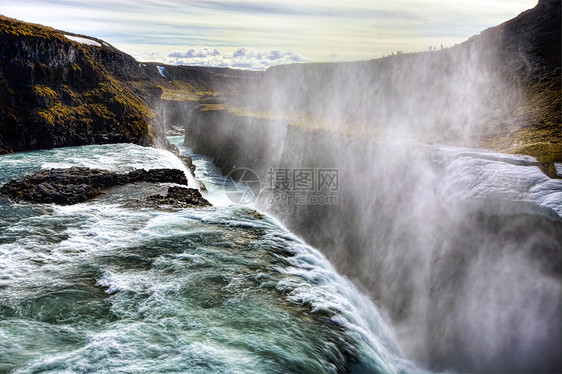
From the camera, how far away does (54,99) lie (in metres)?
38.6

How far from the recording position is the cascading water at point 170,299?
32.3ft

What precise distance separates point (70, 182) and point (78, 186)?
874 millimetres

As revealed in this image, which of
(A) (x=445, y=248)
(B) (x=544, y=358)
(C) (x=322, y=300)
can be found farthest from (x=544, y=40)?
(C) (x=322, y=300)

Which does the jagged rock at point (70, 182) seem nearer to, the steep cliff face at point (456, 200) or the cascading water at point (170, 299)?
the cascading water at point (170, 299)

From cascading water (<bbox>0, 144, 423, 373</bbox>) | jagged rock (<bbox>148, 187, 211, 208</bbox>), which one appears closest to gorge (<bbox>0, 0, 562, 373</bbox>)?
cascading water (<bbox>0, 144, 423, 373</bbox>)

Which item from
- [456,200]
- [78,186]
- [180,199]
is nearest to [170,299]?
[180,199]

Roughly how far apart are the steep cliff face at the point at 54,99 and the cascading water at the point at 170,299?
728 inches

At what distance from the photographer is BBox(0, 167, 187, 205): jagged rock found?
2164cm

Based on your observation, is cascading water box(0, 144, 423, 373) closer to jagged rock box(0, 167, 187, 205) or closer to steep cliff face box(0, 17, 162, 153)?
jagged rock box(0, 167, 187, 205)

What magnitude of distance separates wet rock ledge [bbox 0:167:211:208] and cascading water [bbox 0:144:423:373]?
1.38 m

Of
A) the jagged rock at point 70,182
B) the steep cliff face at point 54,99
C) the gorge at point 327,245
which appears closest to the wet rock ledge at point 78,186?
the jagged rock at point 70,182

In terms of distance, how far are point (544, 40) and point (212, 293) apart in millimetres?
37153

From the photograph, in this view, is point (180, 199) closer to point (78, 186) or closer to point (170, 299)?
point (78, 186)

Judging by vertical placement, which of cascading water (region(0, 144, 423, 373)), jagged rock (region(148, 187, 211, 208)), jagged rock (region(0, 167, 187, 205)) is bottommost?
cascading water (region(0, 144, 423, 373))
